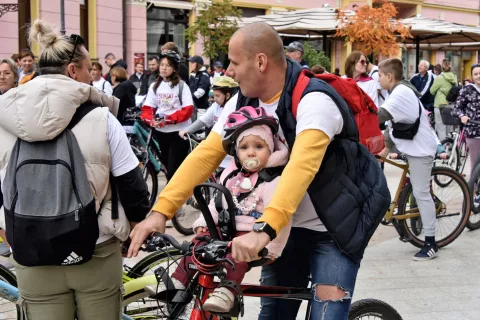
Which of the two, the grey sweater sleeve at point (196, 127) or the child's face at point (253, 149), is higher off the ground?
the child's face at point (253, 149)

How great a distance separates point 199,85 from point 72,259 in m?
10.1

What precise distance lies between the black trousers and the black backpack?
505 centimetres

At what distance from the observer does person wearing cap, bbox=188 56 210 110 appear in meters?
12.2

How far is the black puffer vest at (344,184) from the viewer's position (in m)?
2.85

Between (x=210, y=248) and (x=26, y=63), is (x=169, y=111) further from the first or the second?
(x=210, y=248)

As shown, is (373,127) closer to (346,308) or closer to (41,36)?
(346,308)

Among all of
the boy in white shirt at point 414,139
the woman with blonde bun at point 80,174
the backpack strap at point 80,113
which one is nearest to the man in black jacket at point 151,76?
the boy in white shirt at point 414,139

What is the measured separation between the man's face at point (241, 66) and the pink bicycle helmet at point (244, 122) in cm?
11

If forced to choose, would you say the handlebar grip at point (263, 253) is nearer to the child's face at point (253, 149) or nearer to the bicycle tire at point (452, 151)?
the child's face at point (253, 149)

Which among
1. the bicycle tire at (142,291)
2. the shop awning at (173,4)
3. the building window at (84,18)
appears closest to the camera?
the bicycle tire at (142,291)

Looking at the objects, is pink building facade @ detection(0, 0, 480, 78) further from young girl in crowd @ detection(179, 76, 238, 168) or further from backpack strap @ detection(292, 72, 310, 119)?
backpack strap @ detection(292, 72, 310, 119)

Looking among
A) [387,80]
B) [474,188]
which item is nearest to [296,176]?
[387,80]

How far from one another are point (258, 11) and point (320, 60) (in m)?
10.8

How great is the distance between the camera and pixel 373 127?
10.4 feet
